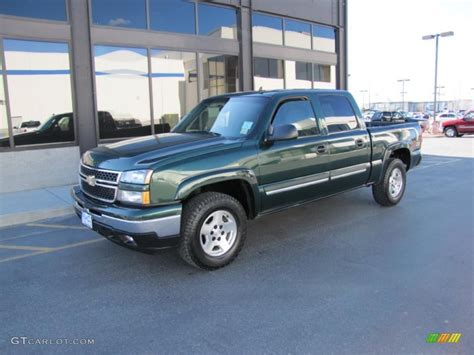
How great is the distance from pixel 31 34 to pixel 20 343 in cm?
782

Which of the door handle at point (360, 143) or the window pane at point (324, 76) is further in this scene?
the window pane at point (324, 76)

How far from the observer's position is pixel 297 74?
15.4 metres

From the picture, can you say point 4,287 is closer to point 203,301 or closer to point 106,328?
point 106,328

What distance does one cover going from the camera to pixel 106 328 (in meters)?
3.40

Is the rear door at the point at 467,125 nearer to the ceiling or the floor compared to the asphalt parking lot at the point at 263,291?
nearer to the ceiling

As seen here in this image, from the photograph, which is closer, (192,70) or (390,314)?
(390,314)

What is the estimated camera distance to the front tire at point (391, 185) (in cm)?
695

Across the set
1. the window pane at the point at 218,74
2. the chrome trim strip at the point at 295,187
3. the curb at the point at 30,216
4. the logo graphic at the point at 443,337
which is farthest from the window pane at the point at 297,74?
the logo graphic at the point at 443,337

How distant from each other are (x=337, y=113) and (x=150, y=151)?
2982 millimetres

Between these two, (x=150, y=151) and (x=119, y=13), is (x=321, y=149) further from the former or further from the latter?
(x=119, y=13)

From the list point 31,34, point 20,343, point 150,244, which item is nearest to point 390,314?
point 150,244

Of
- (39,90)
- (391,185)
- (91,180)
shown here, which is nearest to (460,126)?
(391,185)

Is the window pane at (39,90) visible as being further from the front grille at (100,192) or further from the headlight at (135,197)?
the headlight at (135,197)

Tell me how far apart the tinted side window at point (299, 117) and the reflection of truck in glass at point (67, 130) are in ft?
20.8
